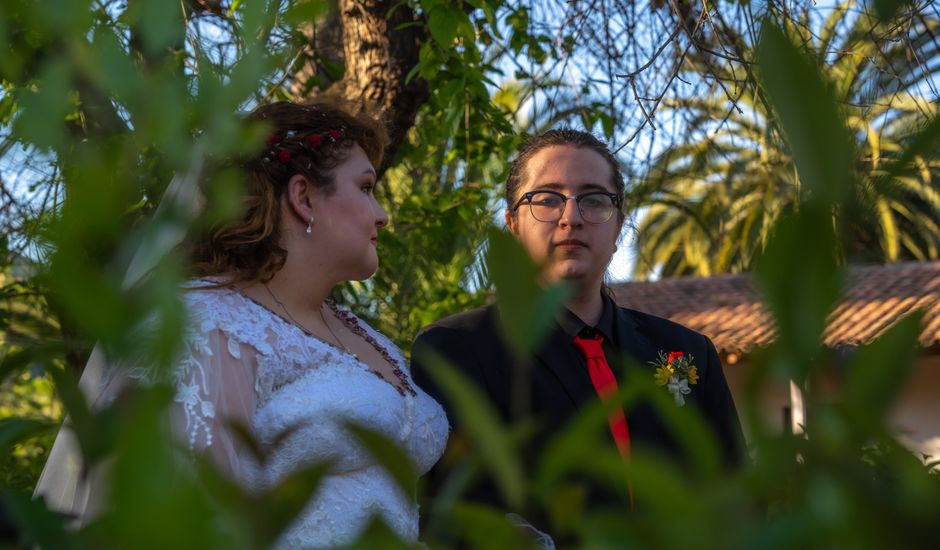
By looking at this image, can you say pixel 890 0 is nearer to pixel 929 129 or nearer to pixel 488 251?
pixel 929 129

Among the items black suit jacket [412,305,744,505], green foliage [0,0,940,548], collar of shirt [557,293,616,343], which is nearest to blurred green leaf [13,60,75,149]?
green foliage [0,0,940,548]

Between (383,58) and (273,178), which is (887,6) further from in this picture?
(383,58)

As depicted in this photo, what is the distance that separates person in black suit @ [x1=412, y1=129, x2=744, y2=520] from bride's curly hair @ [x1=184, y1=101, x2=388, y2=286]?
47cm

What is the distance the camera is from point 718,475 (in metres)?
0.36

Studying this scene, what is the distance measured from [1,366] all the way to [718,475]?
30 cm

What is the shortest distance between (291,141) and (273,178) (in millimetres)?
104

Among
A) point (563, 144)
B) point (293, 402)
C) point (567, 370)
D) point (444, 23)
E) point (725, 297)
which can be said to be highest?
point (725, 297)

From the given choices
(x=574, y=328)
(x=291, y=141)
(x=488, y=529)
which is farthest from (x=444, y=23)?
(x=488, y=529)

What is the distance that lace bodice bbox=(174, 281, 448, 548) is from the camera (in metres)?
Answer: 2.17

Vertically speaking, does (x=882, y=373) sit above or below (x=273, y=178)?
below

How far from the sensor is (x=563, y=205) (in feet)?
10.3

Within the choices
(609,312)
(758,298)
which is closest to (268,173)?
(609,312)

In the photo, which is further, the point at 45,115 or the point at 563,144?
the point at 563,144

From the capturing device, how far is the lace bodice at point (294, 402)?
7.13ft
